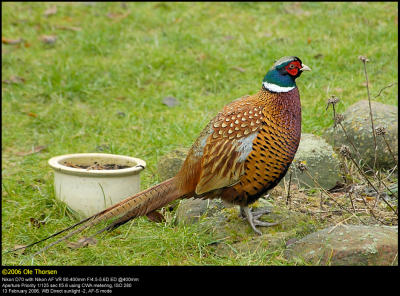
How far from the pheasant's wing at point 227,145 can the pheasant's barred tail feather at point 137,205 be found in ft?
0.66

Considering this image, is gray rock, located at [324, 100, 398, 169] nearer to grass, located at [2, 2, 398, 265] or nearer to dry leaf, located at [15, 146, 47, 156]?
grass, located at [2, 2, 398, 265]

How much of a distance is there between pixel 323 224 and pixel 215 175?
2.74 feet

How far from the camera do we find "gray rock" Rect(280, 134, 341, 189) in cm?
432

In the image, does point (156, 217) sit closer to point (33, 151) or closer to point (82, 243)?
point (82, 243)

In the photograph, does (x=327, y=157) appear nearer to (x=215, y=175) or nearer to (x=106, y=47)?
(x=215, y=175)

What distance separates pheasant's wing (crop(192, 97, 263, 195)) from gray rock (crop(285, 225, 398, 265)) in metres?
0.55

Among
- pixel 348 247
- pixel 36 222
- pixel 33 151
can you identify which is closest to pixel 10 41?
pixel 33 151

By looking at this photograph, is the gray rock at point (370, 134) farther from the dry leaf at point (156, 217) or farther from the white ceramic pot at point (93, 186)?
the white ceramic pot at point (93, 186)

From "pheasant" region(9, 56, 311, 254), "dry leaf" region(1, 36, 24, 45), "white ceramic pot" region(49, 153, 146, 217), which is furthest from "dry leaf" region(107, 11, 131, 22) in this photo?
"pheasant" region(9, 56, 311, 254)

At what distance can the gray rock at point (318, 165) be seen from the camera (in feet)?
14.2

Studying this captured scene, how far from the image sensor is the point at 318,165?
170 inches

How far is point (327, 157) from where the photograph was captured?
4344mm
